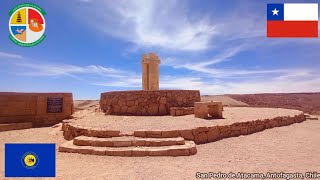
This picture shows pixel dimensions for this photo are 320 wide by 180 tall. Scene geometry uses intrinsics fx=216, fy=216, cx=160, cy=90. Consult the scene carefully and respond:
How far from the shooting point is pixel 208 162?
Answer: 5.71 meters

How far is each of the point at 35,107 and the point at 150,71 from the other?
27.2 ft

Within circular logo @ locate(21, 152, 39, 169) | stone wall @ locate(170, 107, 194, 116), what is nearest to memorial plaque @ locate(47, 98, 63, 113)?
stone wall @ locate(170, 107, 194, 116)

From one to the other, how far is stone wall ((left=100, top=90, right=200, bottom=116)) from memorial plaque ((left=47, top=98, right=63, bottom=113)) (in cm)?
406

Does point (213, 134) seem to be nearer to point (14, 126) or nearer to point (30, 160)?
point (30, 160)

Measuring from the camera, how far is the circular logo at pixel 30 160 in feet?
16.9

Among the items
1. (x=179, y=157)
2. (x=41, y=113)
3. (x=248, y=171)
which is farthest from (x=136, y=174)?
(x=41, y=113)

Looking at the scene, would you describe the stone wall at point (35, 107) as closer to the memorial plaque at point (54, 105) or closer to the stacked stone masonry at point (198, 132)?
the memorial plaque at point (54, 105)

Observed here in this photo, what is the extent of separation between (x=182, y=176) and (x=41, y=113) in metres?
12.7

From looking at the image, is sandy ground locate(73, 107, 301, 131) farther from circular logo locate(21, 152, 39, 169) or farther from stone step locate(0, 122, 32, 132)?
stone step locate(0, 122, 32, 132)

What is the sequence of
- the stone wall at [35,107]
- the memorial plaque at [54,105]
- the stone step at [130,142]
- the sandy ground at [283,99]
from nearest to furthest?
the stone step at [130,142], the stone wall at [35,107], the memorial plaque at [54,105], the sandy ground at [283,99]

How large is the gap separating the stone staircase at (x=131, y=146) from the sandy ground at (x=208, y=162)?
0.74ft

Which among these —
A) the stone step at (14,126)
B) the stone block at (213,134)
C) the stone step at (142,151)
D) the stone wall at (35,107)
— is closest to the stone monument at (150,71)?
the stone wall at (35,107)

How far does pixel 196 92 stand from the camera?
1354 cm

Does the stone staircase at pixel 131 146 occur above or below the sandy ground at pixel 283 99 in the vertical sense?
below
